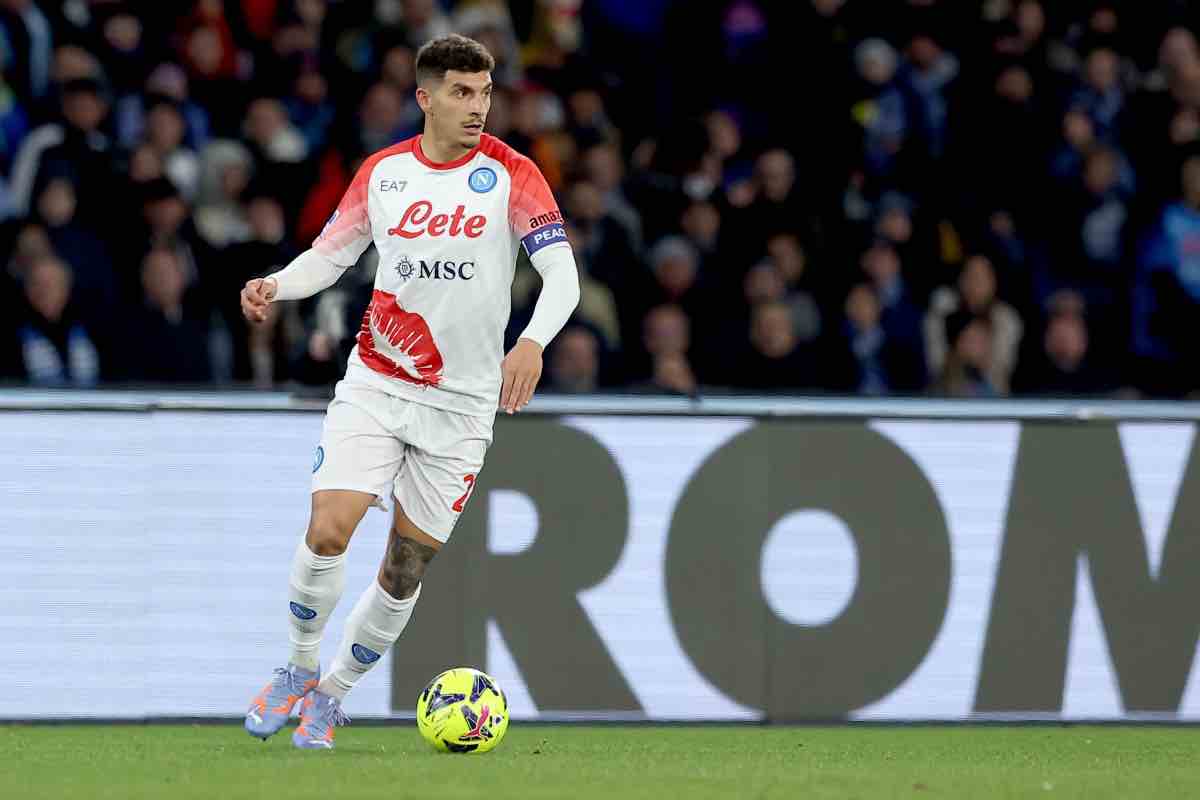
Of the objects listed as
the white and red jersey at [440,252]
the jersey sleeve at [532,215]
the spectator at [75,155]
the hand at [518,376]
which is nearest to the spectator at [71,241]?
the spectator at [75,155]

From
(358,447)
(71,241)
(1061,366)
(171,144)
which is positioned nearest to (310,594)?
(358,447)

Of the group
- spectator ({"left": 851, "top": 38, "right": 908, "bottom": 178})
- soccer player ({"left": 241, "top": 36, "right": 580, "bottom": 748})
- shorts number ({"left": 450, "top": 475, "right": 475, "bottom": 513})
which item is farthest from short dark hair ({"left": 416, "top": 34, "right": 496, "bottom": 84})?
spectator ({"left": 851, "top": 38, "right": 908, "bottom": 178})

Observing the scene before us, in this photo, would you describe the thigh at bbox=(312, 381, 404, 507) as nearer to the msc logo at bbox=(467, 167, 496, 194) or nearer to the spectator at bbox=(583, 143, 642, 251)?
the msc logo at bbox=(467, 167, 496, 194)

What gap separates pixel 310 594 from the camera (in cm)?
765

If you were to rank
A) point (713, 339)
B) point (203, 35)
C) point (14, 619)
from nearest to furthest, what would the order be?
point (14, 619), point (713, 339), point (203, 35)

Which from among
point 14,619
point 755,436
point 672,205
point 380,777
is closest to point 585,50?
point 672,205

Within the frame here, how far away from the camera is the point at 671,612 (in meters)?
9.73

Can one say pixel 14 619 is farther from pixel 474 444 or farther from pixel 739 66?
pixel 739 66

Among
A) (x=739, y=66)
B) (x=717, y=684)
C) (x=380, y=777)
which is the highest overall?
(x=739, y=66)

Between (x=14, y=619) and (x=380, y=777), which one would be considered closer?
(x=380, y=777)

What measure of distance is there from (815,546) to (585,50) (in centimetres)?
606

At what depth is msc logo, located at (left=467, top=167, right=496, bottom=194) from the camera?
7629 millimetres

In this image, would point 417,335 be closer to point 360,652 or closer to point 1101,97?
point 360,652

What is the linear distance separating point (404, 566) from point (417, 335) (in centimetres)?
88
